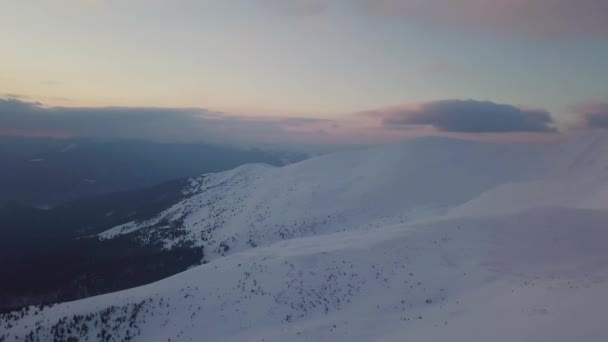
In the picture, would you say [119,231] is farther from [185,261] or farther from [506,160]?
[506,160]

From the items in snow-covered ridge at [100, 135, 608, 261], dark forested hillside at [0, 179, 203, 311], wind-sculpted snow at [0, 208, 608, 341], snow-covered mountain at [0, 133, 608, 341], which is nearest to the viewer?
snow-covered mountain at [0, 133, 608, 341]

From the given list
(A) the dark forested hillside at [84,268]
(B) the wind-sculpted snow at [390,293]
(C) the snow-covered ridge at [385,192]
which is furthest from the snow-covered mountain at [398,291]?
(A) the dark forested hillside at [84,268]

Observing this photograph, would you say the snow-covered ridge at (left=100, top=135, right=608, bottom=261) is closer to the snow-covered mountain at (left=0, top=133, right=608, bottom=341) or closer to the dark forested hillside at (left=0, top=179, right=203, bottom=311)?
the snow-covered mountain at (left=0, top=133, right=608, bottom=341)

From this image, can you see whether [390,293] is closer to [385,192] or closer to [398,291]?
[398,291]

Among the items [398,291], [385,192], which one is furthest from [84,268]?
[398,291]

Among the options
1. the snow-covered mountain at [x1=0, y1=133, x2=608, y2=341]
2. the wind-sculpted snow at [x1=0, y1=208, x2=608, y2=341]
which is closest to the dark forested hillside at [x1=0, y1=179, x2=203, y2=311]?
the snow-covered mountain at [x1=0, y1=133, x2=608, y2=341]

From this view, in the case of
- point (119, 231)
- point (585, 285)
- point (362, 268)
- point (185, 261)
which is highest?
point (585, 285)

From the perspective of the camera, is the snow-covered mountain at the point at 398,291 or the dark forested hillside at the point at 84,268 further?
the dark forested hillside at the point at 84,268

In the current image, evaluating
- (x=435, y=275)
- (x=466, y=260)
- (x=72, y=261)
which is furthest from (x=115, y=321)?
(x=72, y=261)

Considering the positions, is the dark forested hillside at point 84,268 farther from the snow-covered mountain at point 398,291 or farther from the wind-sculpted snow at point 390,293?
the wind-sculpted snow at point 390,293

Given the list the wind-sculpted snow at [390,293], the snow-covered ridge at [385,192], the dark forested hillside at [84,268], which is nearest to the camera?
the wind-sculpted snow at [390,293]

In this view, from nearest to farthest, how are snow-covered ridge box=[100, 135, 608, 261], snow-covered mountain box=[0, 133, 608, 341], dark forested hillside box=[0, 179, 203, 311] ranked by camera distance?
1. snow-covered mountain box=[0, 133, 608, 341]
2. dark forested hillside box=[0, 179, 203, 311]
3. snow-covered ridge box=[100, 135, 608, 261]
